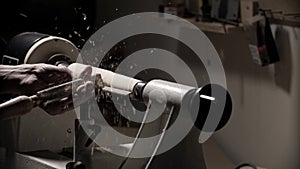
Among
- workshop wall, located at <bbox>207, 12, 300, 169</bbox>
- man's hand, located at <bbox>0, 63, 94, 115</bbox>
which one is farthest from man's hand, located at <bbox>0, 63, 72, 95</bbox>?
workshop wall, located at <bbox>207, 12, 300, 169</bbox>

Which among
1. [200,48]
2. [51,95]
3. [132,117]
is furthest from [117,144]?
[200,48]

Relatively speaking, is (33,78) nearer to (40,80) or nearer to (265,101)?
(40,80)

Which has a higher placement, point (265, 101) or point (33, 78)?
point (33, 78)

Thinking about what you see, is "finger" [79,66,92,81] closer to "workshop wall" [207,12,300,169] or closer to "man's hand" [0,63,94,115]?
"man's hand" [0,63,94,115]

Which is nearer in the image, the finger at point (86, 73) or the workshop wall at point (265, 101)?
the finger at point (86, 73)

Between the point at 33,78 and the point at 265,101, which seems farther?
the point at 265,101

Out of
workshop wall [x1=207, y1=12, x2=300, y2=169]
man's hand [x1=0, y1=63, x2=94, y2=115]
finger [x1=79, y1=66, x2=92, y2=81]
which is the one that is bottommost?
workshop wall [x1=207, y1=12, x2=300, y2=169]

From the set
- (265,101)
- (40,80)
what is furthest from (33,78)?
(265,101)

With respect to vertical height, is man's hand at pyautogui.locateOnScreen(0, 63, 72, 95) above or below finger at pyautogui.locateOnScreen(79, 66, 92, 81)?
below

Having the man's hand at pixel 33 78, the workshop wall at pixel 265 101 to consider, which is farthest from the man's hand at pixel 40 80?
the workshop wall at pixel 265 101

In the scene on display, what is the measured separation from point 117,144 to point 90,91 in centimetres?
14

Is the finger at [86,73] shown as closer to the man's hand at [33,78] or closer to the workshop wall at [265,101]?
the man's hand at [33,78]

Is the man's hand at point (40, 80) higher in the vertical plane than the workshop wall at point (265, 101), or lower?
higher

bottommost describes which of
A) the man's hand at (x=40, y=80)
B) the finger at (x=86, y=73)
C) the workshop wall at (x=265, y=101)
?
the workshop wall at (x=265, y=101)
